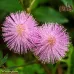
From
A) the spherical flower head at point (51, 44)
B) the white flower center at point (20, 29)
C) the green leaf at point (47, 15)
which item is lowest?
the spherical flower head at point (51, 44)

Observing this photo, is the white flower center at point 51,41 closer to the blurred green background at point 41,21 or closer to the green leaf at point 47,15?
the blurred green background at point 41,21

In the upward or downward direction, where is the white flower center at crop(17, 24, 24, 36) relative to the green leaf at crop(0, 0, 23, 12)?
downward

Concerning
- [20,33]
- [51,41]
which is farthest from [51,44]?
[20,33]

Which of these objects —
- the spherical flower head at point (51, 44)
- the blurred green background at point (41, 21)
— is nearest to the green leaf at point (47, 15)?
the blurred green background at point (41, 21)

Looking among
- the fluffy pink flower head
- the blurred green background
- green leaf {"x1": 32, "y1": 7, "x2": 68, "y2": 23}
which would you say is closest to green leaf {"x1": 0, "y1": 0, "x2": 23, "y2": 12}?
the blurred green background

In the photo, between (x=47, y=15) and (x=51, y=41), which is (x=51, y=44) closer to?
(x=51, y=41)

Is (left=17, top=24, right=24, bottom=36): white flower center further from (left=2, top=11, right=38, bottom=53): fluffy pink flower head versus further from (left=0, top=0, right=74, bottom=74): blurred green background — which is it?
(left=0, top=0, right=74, bottom=74): blurred green background

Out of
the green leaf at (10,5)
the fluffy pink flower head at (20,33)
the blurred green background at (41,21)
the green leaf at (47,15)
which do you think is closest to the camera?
the fluffy pink flower head at (20,33)

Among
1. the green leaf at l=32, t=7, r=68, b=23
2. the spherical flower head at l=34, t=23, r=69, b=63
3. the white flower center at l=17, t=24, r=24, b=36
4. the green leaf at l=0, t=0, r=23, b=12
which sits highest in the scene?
the green leaf at l=0, t=0, r=23, b=12
